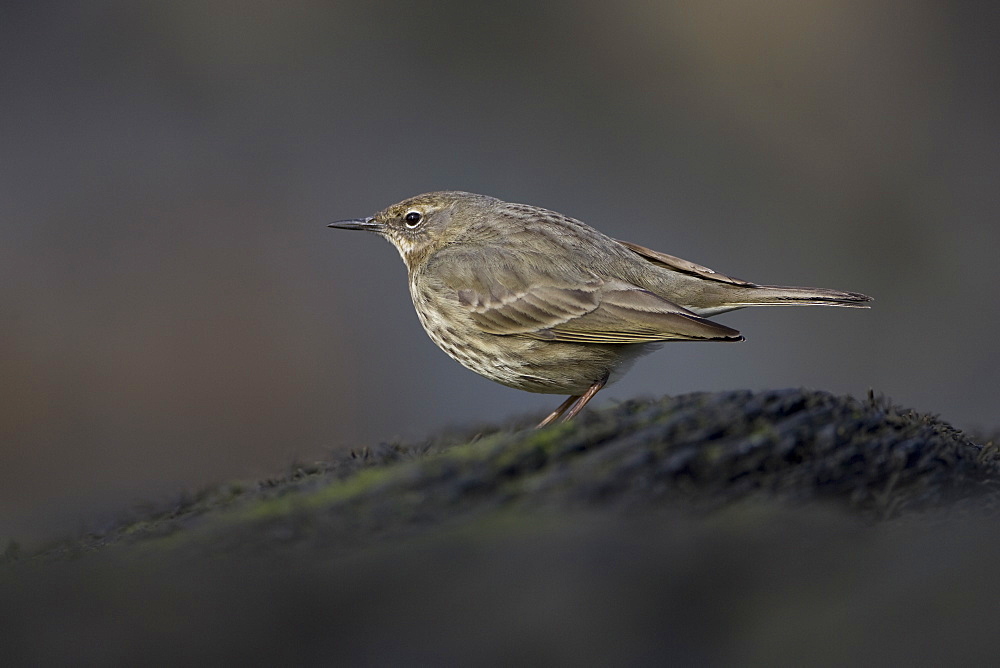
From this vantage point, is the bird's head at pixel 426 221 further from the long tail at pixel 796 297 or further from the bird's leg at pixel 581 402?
the long tail at pixel 796 297

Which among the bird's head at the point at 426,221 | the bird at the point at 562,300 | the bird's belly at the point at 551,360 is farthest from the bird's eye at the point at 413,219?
the bird's belly at the point at 551,360

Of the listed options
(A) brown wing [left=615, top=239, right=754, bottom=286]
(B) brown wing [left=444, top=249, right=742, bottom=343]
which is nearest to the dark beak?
(B) brown wing [left=444, top=249, right=742, bottom=343]

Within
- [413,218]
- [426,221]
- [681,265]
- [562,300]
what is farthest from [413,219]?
[681,265]

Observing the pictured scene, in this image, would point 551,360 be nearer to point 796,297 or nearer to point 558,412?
point 558,412

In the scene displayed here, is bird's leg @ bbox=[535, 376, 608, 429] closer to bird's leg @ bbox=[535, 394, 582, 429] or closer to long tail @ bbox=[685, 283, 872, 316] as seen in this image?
bird's leg @ bbox=[535, 394, 582, 429]

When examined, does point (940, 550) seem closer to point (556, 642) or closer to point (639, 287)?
point (556, 642)

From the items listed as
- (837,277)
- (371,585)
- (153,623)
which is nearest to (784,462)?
(371,585)
